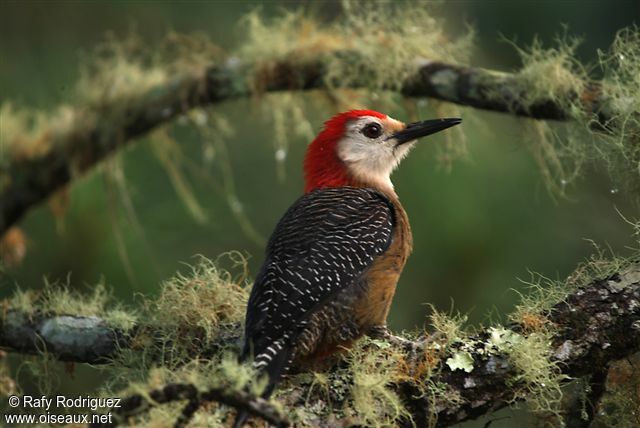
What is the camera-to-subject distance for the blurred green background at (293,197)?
6969mm

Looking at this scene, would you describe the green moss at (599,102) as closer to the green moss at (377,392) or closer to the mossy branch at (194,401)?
the green moss at (377,392)

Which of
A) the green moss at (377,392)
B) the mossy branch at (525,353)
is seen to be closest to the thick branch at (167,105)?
the mossy branch at (525,353)

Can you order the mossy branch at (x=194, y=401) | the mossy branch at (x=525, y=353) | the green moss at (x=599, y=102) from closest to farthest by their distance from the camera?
the mossy branch at (x=194, y=401) < the mossy branch at (x=525, y=353) < the green moss at (x=599, y=102)

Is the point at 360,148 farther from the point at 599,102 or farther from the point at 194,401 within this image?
the point at 194,401

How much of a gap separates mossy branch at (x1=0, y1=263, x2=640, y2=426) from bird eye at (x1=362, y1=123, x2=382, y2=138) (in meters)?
1.88

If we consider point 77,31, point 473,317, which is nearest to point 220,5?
point 77,31

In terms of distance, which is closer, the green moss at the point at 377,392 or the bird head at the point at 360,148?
the green moss at the point at 377,392

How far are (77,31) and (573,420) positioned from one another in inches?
252

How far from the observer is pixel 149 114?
19.8 ft

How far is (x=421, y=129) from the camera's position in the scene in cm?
541

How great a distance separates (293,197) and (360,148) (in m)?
2.92

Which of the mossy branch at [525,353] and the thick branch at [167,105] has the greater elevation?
the thick branch at [167,105]

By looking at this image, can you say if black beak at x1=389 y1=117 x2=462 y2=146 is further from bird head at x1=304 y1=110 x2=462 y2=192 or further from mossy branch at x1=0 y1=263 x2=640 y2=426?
mossy branch at x1=0 y1=263 x2=640 y2=426

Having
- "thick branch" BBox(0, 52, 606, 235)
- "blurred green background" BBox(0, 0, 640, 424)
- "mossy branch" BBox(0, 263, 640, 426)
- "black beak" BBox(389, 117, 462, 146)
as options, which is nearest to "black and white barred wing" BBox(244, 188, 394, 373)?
"mossy branch" BBox(0, 263, 640, 426)
